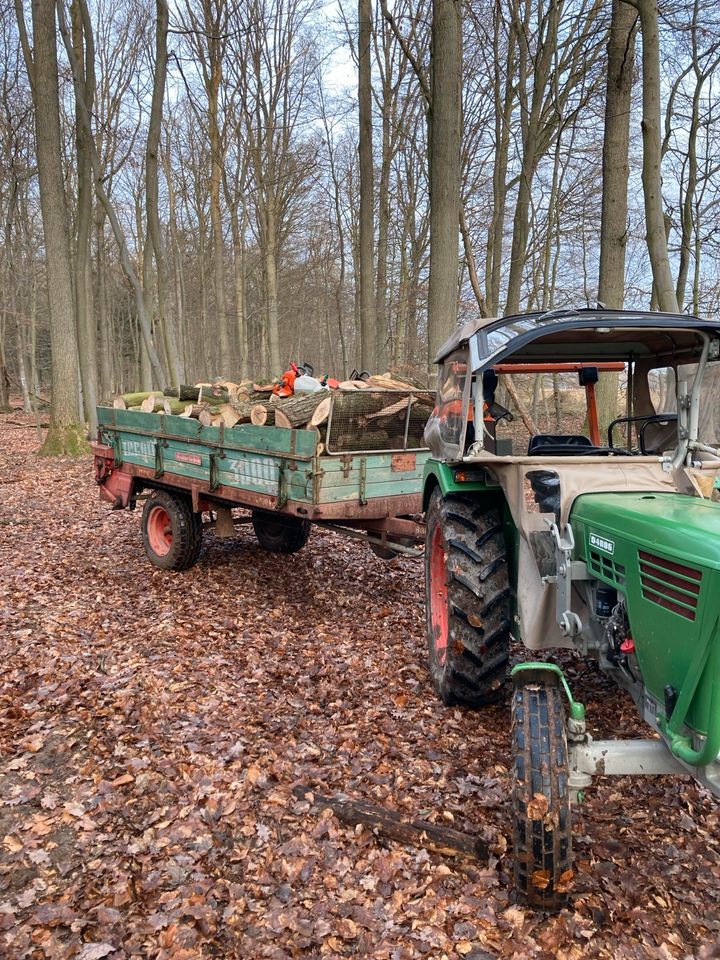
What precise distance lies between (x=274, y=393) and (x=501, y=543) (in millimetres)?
3395

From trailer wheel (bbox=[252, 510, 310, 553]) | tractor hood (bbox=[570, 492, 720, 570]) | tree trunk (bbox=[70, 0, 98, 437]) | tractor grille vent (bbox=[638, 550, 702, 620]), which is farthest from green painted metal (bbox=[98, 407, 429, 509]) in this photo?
tree trunk (bbox=[70, 0, 98, 437])

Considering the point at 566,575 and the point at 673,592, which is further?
the point at 566,575

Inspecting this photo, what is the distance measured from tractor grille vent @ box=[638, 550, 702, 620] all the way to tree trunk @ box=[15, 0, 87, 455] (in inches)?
518

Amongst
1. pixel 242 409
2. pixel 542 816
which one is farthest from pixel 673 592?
pixel 242 409

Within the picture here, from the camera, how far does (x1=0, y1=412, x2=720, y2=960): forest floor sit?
240 centimetres

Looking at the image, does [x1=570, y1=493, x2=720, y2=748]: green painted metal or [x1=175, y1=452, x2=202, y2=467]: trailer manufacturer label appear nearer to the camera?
[x1=570, y1=493, x2=720, y2=748]: green painted metal

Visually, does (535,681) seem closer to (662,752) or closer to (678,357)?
(662,752)

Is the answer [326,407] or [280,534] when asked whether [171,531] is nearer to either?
[280,534]

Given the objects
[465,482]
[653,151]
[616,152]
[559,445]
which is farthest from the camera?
[616,152]

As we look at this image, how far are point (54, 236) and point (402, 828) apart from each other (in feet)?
44.7

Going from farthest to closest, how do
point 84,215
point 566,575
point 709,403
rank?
1. point 84,215
2. point 709,403
3. point 566,575

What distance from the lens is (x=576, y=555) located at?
2.86 metres

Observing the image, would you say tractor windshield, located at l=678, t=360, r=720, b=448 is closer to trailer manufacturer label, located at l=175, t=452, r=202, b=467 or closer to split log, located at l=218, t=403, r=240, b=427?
split log, located at l=218, t=403, r=240, b=427

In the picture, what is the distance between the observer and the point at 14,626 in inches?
203
